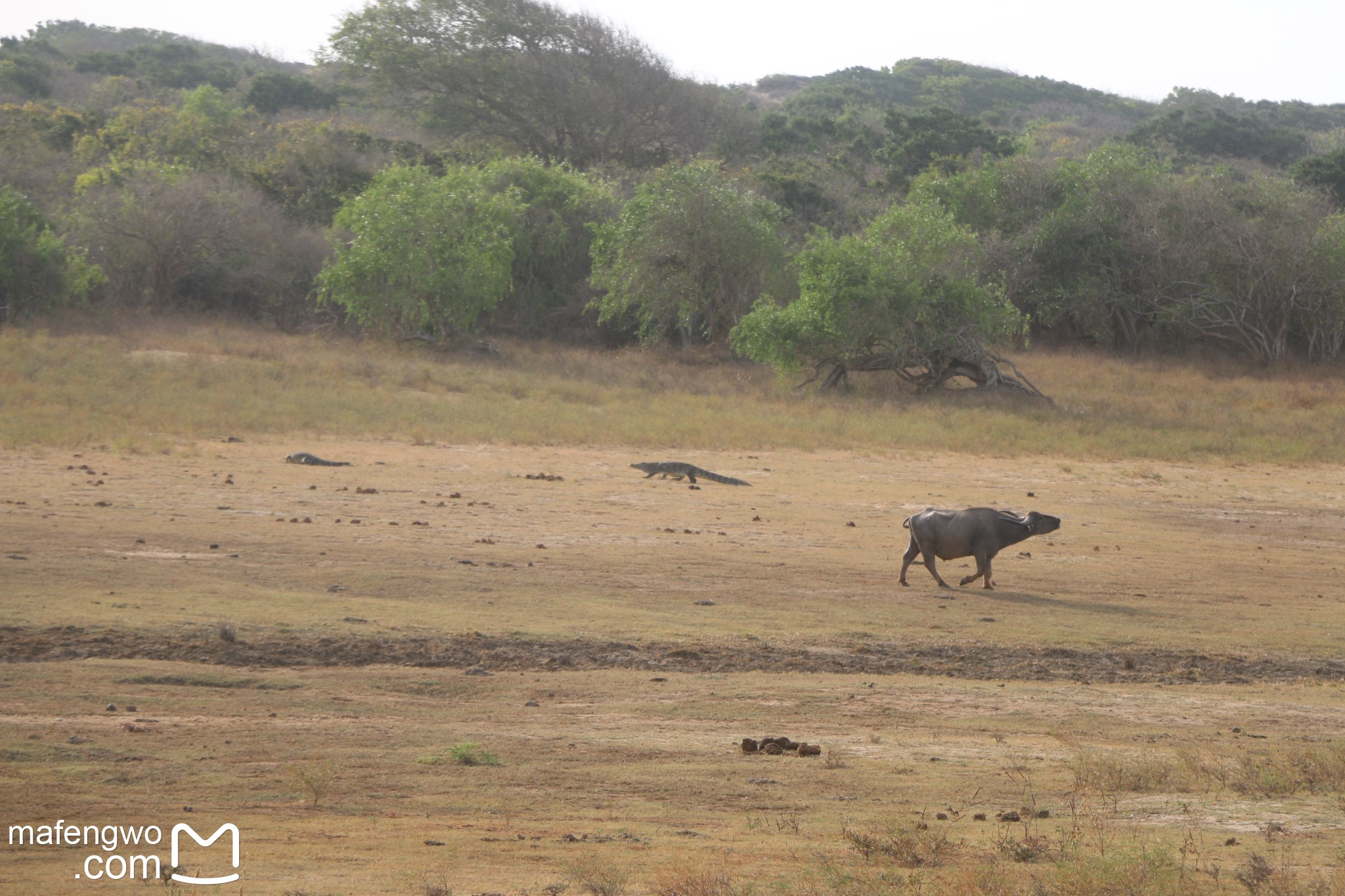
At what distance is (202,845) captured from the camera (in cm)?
449

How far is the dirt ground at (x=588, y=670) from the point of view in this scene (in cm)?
502

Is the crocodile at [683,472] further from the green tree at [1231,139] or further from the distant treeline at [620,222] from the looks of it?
the green tree at [1231,139]

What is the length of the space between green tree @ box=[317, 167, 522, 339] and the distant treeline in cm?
9

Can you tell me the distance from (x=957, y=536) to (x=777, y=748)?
5.65m

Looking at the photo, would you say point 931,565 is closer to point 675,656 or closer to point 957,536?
point 957,536

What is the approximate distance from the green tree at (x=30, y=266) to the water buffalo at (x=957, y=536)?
3054cm

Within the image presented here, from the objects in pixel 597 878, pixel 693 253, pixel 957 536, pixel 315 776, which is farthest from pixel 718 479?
pixel 693 253

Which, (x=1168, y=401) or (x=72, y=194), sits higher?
(x=72, y=194)

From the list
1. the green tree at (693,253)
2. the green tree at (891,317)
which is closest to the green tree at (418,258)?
the green tree at (693,253)

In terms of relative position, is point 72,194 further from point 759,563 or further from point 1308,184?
point 1308,184

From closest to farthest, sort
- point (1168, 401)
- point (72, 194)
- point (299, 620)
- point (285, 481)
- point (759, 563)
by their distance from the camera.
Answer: point (299, 620) < point (759, 563) < point (285, 481) < point (1168, 401) < point (72, 194)

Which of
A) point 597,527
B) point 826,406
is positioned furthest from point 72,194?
point 597,527

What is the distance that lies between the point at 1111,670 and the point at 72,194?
138ft

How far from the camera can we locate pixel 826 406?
1124 inches
